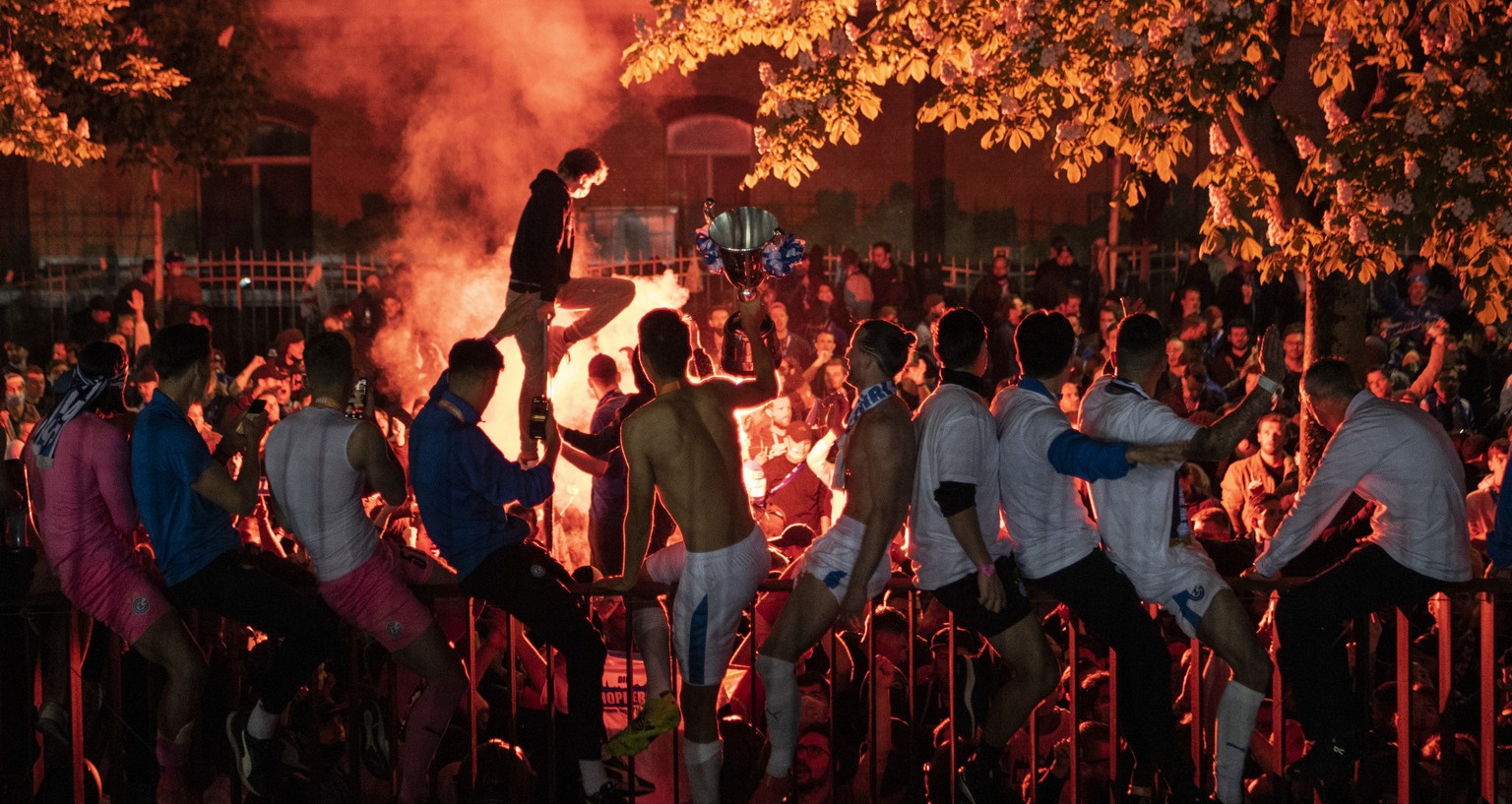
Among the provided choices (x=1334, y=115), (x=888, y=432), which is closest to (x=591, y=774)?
(x=888, y=432)

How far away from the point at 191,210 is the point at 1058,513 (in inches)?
759

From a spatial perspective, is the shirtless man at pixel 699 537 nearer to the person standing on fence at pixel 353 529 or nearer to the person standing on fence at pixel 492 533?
the person standing on fence at pixel 492 533

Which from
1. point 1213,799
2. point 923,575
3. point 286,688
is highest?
point 923,575

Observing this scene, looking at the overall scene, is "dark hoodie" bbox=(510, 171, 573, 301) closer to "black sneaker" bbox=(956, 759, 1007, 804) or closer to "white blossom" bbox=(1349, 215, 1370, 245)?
"black sneaker" bbox=(956, 759, 1007, 804)

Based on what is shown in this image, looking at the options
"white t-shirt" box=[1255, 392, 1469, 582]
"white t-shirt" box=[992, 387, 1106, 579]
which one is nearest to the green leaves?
"white t-shirt" box=[1255, 392, 1469, 582]

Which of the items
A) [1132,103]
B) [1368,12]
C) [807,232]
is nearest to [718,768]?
[1132,103]

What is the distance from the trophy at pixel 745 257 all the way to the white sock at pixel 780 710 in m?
1.19

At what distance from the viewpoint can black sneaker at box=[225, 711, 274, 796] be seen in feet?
20.4

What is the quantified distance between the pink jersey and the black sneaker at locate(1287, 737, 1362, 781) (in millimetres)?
4271

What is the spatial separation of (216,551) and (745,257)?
234 centimetres

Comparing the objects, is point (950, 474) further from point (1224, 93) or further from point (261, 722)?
point (1224, 93)

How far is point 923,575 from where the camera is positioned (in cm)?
620

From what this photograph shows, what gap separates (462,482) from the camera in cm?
623

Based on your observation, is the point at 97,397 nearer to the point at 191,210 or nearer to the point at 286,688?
the point at 286,688
